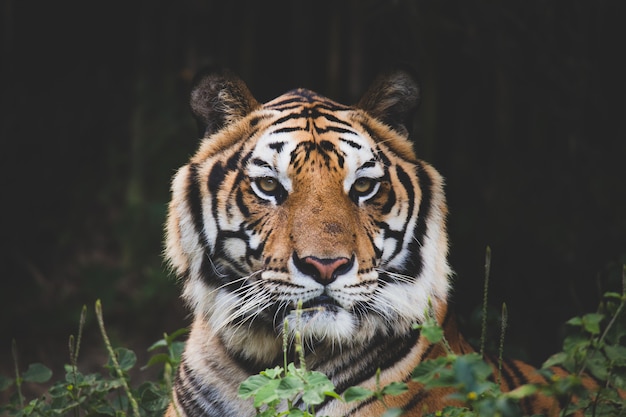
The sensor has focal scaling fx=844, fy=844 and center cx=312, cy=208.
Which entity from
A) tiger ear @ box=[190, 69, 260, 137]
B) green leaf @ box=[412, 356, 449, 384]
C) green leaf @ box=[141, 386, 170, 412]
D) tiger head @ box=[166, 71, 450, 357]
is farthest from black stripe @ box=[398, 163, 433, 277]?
green leaf @ box=[141, 386, 170, 412]

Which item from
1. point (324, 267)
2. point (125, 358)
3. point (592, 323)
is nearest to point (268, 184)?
point (324, 267)

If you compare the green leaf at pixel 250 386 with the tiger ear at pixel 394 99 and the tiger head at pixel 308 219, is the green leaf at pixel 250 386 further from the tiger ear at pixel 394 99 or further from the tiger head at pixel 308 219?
the tiger ear at pixel 394 99

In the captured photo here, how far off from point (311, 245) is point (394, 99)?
60 cm

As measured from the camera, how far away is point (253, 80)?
19.6 feet

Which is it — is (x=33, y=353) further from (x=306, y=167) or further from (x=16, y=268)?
(x=306, y=167)

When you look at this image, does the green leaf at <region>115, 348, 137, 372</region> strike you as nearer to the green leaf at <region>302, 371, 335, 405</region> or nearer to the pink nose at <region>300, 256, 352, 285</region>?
the pink nose at <region>300, 256, 352, 285</region>

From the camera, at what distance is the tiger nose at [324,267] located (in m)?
2.06

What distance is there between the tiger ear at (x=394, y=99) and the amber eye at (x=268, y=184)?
1.31ft

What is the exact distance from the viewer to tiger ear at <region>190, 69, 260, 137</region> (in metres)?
2.43

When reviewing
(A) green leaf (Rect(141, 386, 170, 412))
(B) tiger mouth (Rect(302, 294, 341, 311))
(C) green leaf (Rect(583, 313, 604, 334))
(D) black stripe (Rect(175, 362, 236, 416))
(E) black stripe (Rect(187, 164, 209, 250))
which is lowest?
(A) green leaf (Rect(141, 386, 170, 412))

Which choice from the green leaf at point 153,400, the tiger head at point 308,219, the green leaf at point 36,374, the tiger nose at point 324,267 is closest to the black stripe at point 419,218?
the tiger head at point 308,219

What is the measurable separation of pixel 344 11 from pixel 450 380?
397 cm

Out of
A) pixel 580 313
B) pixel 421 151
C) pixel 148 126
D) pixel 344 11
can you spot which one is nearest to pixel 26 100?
pixel 148 126

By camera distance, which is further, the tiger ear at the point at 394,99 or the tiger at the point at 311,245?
the tiger ear at the point at 394,99
